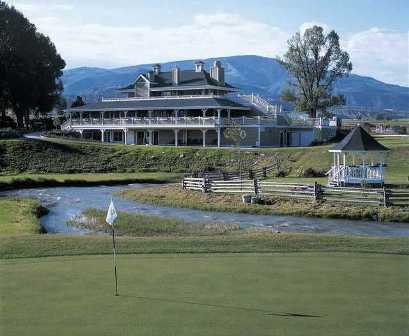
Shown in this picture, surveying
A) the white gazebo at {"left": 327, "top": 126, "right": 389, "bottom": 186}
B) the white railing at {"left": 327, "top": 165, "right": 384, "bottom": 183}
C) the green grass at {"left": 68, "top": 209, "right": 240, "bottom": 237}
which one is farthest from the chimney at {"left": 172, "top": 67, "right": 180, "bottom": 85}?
the green grass at {"left": 68, "top": 209, "right": 240, "bottom": 237}

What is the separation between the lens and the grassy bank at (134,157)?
59531 mm

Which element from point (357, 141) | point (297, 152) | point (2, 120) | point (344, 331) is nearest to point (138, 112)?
point (2, 120)

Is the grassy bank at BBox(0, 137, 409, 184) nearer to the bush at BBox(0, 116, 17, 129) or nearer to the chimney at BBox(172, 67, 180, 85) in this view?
the chimney at BBox(172, 67, 180, 85)

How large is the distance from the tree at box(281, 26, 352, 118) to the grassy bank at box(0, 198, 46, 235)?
52.7 meters

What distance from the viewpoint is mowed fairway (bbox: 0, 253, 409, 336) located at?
28.9 ft

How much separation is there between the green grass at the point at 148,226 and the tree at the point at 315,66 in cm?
5688

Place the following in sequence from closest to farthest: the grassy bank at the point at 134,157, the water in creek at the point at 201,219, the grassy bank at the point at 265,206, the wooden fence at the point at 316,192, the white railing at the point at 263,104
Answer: the water in creek at the point at 201,219 < the grassy bank at the point at 265,206 < the wooden fence at the point at 316,192 < the grassy bank at the point at 134,157 < the white railing at the point at 263,104

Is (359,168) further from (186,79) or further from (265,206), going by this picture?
(186,79)

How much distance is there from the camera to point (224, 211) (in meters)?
34.2

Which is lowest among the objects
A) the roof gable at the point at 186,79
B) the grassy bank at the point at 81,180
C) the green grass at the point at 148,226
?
the grassy bank at the point at 81,180

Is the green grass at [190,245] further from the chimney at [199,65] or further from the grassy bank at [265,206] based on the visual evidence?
the chimney at [199,65]

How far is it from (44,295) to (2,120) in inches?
3595

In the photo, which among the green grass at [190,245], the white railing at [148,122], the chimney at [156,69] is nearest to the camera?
the green grass at [190,245]

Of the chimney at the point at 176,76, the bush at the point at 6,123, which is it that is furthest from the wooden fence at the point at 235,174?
the bush at the point at 6,123
